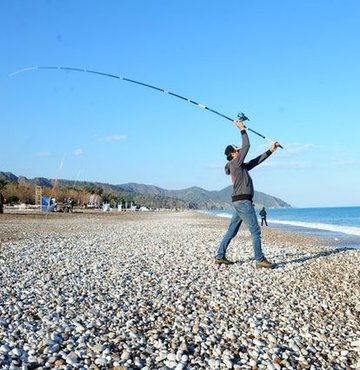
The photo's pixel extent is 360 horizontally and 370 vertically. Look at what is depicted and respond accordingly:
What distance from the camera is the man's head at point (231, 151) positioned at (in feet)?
29.3

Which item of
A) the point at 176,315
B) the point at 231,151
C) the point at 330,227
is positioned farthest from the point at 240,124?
the point at 330,227

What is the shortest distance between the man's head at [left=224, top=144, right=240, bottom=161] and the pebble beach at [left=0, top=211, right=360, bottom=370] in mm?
2207

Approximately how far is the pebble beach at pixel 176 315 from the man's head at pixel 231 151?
2207 mm

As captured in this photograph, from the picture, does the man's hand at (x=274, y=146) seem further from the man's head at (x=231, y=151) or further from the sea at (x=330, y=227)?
the sea at (x=330, y=227)

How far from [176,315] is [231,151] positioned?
169 inches

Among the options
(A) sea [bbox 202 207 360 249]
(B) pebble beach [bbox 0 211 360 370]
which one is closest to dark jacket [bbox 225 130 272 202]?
(B) pebble beach [bbox 0 211 360 370]

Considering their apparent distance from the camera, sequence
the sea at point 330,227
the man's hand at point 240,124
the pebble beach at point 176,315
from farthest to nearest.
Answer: the sea at point 330,227
the man's hand at point 240,124
the pebble beach at point 176,315

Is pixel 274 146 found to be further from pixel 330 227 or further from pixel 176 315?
pixel 330 227

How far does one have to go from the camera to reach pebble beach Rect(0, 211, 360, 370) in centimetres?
410

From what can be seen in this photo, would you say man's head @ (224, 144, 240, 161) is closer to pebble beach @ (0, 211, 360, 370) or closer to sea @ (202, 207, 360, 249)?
pebble beach @ (0, 211, 360, 370)

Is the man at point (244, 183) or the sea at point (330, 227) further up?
the man at point (244, 183)

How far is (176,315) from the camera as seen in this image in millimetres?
5449

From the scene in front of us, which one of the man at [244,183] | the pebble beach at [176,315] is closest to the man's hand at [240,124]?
the man at [244,183]

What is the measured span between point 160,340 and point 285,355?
1.21 meters
